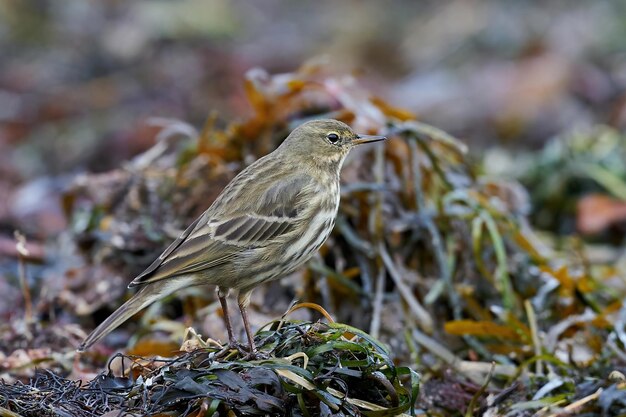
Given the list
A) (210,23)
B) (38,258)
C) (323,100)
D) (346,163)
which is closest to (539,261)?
(346,163)

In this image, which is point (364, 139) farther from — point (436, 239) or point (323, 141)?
point (436, 239)

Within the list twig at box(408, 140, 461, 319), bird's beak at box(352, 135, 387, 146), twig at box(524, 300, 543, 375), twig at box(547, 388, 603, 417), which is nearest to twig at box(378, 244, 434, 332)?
twig at box(408, 140, 461, 319)

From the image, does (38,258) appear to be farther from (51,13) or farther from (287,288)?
(51,13)

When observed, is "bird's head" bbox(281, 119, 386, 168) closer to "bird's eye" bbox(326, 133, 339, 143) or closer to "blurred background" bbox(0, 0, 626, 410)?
"bird's eye" bbox(326, 133, 339, 143)

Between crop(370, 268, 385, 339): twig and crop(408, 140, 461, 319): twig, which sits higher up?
crop(408, 140, 461, 319): twig

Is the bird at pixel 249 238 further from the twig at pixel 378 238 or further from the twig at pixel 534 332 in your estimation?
the twig at pixel 534 332

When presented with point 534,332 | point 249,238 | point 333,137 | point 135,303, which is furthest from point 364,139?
point 135,303
